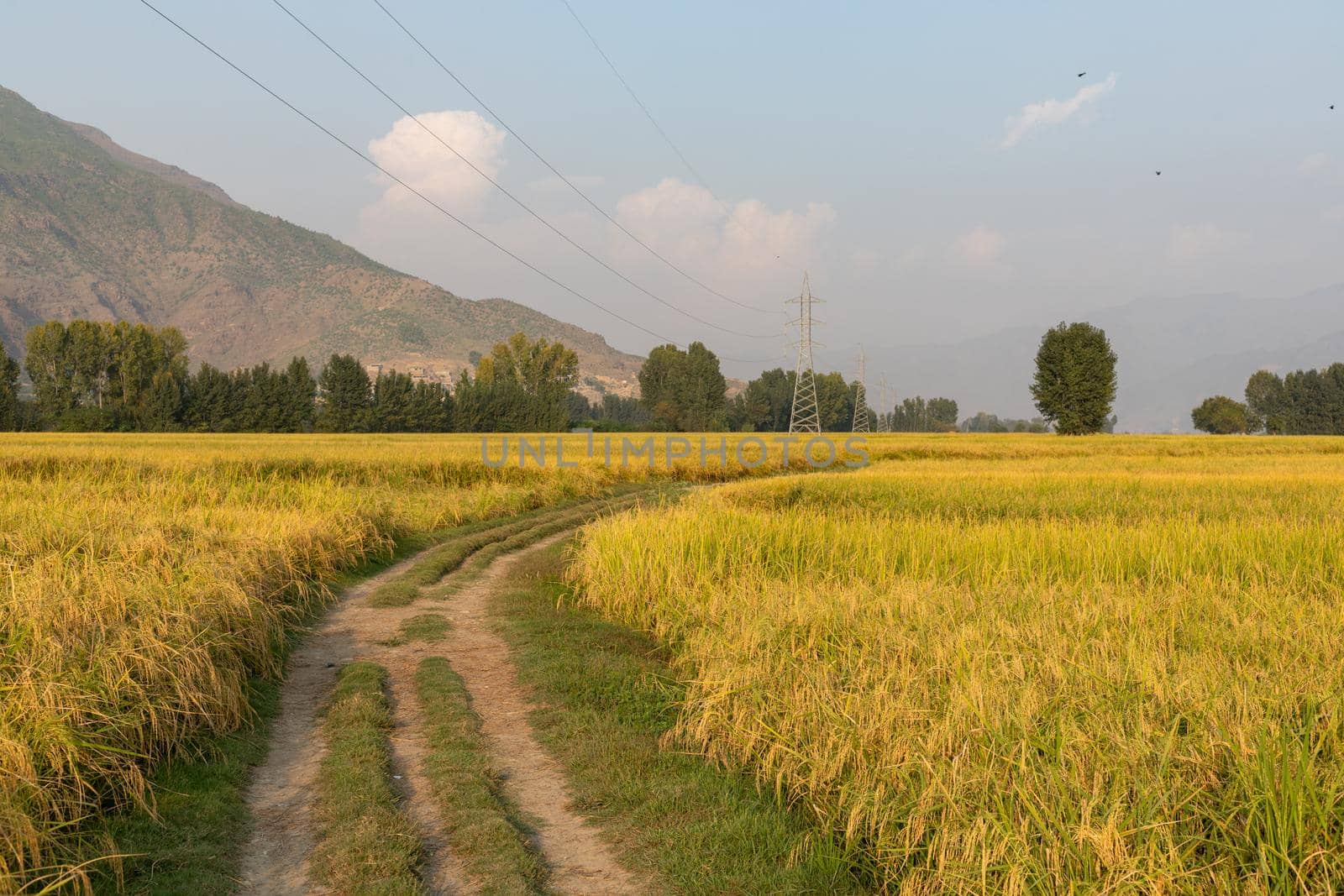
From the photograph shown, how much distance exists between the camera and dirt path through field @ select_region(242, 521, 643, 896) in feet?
15.3

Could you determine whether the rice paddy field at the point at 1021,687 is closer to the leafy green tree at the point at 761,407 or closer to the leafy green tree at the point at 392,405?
the leafy green tree at the point at 392,405

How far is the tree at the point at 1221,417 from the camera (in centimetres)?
13812

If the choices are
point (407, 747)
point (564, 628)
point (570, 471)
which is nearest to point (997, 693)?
point (407, 747)

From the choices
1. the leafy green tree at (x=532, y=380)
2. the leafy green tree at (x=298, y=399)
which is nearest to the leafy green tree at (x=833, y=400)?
the leafy green tree at (x=532, y=380)

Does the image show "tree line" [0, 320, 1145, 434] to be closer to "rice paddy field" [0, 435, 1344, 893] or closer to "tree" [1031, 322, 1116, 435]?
"tree" [1031, 322, 1116, 435]

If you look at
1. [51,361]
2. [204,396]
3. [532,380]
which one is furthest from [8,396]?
[532,380]

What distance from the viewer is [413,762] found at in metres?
6.17

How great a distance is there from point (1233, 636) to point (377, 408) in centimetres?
9009

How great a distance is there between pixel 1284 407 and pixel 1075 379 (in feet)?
280

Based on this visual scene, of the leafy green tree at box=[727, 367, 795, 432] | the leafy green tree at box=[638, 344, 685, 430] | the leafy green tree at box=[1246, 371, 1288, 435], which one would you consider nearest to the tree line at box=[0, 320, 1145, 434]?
the leafy green tree at box=[638, 344, 685, 430]

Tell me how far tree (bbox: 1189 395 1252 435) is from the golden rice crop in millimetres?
154440

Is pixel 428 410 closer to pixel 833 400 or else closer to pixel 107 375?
pixel 107 375

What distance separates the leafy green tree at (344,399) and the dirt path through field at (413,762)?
269ft

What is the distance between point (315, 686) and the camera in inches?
319
